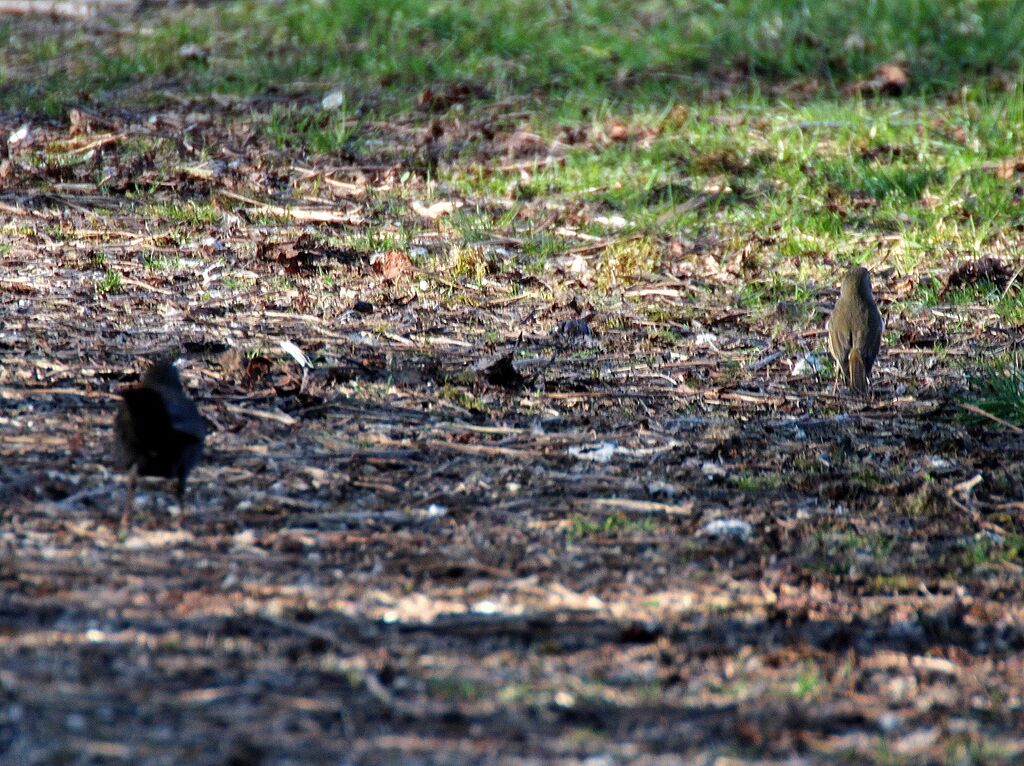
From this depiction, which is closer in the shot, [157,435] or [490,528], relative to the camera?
[157,435]

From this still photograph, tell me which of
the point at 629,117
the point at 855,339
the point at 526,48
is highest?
the point at 526,48

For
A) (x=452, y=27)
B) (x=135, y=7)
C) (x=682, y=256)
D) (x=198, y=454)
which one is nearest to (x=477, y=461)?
(x=198, y=454)

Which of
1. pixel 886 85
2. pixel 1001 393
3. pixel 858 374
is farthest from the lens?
pixel 886 85

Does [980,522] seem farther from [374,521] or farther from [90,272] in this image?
[90,272]

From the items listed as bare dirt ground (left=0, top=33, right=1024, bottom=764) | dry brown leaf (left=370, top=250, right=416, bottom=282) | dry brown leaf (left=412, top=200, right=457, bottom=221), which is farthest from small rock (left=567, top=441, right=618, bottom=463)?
dry brown leaf (left=412, top=200, right=457, bottom=221)

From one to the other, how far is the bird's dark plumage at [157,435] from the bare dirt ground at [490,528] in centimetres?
19

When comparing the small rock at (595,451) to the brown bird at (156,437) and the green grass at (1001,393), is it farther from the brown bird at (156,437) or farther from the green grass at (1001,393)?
the green grass at (1001,393)

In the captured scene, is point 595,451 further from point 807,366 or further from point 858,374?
point 807,366

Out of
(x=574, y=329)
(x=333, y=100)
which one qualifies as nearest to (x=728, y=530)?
(x=574, y=329)

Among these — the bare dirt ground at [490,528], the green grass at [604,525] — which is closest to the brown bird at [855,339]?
the bare dirt ground at [490,528]

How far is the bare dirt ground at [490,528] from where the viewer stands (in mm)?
3070

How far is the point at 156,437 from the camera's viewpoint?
394 centimetres

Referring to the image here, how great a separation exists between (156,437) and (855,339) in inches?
122

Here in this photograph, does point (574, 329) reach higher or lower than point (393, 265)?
lower
